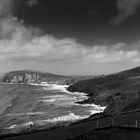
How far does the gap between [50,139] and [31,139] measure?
4.56m

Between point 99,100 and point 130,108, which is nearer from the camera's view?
point 130,108

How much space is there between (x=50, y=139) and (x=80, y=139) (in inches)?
311

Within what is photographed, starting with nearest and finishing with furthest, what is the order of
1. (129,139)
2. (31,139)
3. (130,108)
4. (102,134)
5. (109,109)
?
(129,139), (102,134), (31,139), (130,108), (109,109)

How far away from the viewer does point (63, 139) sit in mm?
36688

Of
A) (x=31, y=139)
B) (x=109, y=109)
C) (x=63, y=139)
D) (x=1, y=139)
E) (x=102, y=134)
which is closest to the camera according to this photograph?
(x=102, y=134)

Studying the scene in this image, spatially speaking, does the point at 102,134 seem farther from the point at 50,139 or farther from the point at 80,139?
the point at 50,139

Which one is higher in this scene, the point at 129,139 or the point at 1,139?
the point at 129,139

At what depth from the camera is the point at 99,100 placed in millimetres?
114562

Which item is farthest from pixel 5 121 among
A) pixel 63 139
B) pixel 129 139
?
pixel 129 139

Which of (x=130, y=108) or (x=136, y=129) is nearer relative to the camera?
(x=136, y=129)

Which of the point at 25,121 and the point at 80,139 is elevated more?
the point at 80,139

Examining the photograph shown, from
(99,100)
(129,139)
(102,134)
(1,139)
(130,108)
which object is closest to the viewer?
(129,139)

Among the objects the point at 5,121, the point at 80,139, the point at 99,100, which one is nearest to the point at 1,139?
the point at 80,139

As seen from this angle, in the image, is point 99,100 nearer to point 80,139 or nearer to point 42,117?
point 42,117
